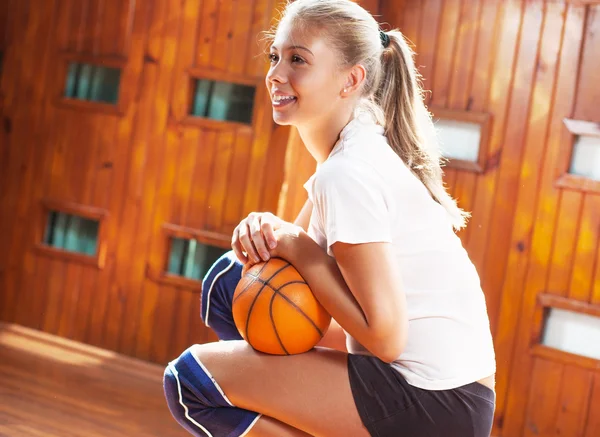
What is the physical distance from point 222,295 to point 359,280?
543 mm

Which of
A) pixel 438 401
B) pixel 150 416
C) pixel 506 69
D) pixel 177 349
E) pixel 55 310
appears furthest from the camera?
pixel 55 310

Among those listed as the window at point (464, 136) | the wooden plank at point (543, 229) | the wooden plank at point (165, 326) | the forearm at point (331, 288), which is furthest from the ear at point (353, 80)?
the wooden plank at point (165, 326)

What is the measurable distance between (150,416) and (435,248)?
1.66 meters

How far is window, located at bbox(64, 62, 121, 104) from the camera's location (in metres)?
3.90

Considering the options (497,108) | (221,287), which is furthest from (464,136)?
(221,287)

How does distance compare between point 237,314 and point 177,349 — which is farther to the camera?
point 177,349

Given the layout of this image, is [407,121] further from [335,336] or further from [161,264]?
[161,264]

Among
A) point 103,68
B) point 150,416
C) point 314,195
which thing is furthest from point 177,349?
point 314,195

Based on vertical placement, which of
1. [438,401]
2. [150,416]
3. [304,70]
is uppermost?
[304,70]

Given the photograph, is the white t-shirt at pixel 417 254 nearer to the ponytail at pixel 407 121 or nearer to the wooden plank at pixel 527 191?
the ponytail at pixel 407 121

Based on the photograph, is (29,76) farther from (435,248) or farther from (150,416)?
(435,248)

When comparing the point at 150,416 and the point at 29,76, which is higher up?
the point at 29,76

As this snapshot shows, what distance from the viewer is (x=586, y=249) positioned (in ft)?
10.6

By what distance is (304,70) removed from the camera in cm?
194
